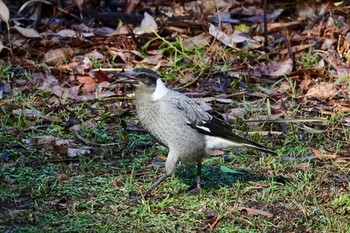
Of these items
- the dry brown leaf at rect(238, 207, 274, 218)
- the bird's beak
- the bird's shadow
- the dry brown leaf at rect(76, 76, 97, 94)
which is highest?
the bird's beak

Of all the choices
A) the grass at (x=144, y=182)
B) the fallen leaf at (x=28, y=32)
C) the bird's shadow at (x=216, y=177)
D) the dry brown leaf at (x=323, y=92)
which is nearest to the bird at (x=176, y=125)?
the bird's shadow at (x=216, y=177)

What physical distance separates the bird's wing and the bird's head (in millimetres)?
110

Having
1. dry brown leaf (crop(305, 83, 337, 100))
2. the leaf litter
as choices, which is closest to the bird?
the leaf litter

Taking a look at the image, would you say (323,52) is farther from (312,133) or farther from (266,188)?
(266,188)

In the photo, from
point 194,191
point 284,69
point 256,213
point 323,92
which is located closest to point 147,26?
point 284,69

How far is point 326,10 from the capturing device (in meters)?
9.27

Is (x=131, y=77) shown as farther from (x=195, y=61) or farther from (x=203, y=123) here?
(x=195, y=61)

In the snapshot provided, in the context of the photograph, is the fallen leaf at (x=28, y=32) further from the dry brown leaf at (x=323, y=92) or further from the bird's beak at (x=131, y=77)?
the dry brown leaf at (x=323, y=92)

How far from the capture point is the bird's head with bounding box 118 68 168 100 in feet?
19.2

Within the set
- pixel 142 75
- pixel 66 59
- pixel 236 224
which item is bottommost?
pixel 66 59

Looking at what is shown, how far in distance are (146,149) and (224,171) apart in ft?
2.60

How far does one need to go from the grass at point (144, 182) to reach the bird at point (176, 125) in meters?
0.27

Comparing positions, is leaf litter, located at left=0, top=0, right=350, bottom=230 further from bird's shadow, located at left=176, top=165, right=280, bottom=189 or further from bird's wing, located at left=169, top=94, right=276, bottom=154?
bird's wing, located at left=169, top=94, right=276, bottom=154

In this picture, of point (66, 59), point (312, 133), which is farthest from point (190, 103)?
point (66, 59)
